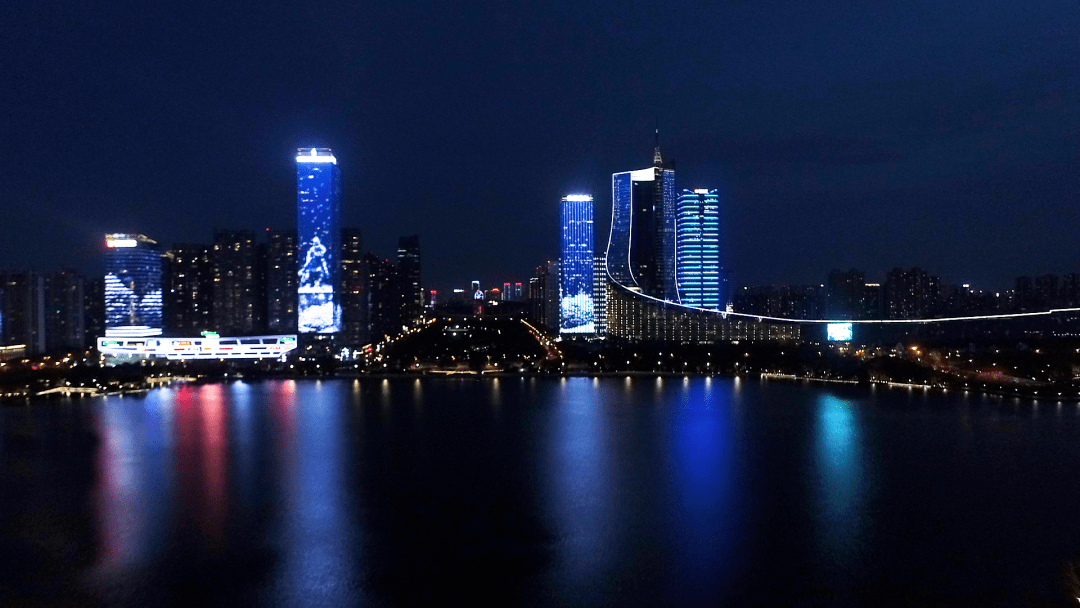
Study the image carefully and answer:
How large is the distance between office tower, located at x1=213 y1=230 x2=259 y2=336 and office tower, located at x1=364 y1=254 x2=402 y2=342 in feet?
10.8

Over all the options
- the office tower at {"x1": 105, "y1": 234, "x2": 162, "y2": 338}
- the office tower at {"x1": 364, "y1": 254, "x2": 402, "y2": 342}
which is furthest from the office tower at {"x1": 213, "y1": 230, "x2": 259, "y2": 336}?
the office tower at {"x1": 364, "y1": 254, "x2": 402, "y2": 342}

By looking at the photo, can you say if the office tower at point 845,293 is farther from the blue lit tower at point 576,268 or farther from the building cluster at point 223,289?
the building cluster at point 223,289

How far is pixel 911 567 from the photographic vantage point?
4.76m

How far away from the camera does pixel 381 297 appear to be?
2938 cm

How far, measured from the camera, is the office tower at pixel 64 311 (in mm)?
23109

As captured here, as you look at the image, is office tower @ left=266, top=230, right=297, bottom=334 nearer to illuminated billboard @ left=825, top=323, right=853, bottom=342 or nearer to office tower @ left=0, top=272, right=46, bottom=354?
office tower @ left=0, top=272, right=46, bottom=354

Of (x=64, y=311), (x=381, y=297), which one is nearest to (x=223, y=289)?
(x=64, y=311)

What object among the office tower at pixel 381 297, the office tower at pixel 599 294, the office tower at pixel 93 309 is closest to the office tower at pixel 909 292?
the office tower at pixel 599 294

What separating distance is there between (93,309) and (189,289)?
3.05m

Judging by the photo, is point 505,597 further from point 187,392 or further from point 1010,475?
point 187,392

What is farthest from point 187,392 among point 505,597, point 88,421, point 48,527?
point 505,597

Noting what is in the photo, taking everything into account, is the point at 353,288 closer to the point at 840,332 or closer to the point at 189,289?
the point at 189,289

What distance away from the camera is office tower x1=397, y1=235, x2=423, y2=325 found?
105 ft

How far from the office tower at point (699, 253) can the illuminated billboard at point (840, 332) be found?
5.58 m
